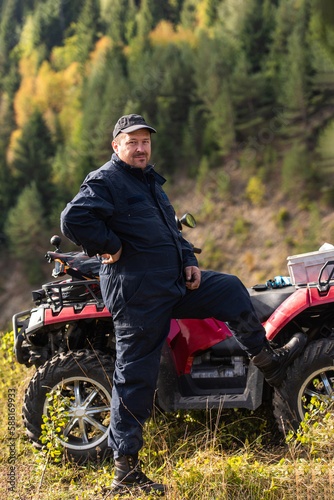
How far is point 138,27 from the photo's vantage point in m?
54.5

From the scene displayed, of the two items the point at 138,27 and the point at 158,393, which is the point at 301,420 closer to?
the point at 158,393

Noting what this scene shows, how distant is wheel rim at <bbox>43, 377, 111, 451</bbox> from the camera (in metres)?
3.34

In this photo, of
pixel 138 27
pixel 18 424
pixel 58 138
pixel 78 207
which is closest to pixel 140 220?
pixel 78 207

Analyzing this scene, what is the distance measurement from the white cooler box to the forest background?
75.6ft

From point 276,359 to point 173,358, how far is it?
69 centimetres

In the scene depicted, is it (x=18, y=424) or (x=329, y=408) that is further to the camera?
(x=18, y=424)

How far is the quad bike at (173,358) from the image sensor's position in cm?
324

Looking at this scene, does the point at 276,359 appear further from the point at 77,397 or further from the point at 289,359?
the point at 77,397

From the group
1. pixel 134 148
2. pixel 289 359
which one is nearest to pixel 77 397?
pixel 289 359

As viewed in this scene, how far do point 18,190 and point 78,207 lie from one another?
43.5 meters

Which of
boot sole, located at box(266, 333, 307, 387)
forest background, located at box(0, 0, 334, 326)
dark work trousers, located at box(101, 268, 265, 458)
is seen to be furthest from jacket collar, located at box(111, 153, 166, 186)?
forest background, located at box(0, 0, 334, 326)

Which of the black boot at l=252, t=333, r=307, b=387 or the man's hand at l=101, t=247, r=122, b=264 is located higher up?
the man's hand at l=101, t=247, r=122, b=264

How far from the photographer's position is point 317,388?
3.18m

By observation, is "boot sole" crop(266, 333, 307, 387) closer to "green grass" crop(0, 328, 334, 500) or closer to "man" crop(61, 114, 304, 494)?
"man" crop(61, 114, 304, 494)
